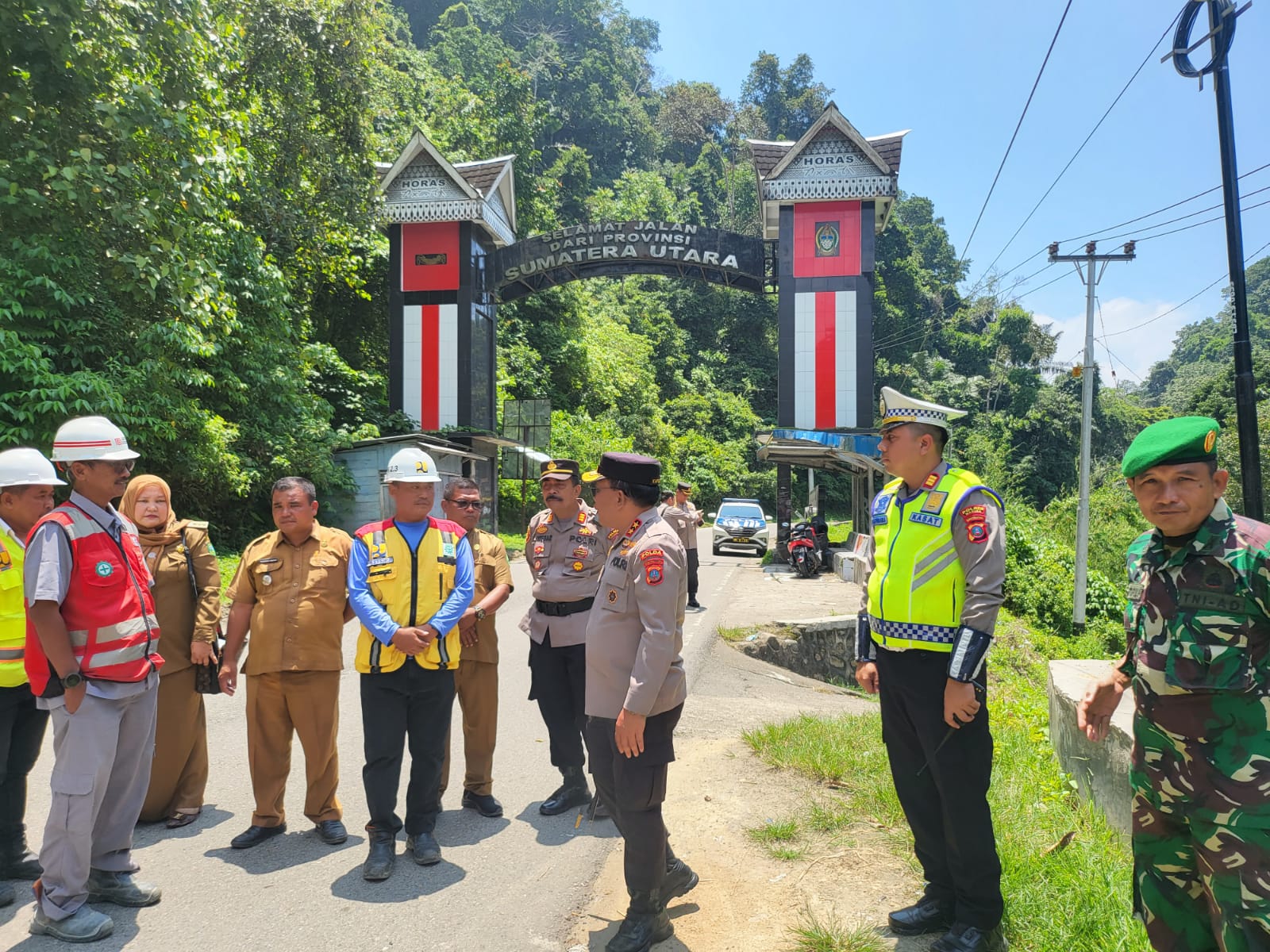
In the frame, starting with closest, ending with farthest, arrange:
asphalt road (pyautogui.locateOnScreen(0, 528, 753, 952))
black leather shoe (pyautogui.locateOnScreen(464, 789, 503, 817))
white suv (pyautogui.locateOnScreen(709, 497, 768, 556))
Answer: asphalt road (pyautogui.locateOnScreen(0, 528, 753, 952)), black leather shoe (pyautogui.locateOnScreen(464, 789, 503, 817)), white suv (pyautogui.locateOnScreen(709, 497, 768, 556))

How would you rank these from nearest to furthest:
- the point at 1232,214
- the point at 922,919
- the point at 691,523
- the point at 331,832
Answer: the point at 922,919
the point at 331,832
the point at 1232,214
the point at 691,523

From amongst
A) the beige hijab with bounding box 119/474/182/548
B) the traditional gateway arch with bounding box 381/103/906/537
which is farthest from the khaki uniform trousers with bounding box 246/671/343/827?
the traditional gateway arch with bounding box 381/103/906/537

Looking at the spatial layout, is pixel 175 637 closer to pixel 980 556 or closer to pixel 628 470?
pixel 628 470

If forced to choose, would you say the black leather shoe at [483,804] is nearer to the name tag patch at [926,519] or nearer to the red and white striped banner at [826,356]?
the name tag patch at [926,519]

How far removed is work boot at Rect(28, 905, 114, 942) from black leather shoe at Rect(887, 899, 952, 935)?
303cm

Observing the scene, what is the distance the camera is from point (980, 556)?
3.03 m

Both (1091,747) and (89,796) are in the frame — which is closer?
(89,796)

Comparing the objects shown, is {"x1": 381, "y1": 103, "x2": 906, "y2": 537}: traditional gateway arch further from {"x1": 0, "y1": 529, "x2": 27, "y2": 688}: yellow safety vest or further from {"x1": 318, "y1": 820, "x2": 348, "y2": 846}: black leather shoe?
{"x1": 0, "y1": 529, "x2": 27, "y2": 688}: yellow safety vest

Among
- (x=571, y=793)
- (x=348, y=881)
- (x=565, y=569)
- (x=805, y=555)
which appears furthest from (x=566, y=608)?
(x=805, y=555)

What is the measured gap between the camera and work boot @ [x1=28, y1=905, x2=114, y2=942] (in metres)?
3.21

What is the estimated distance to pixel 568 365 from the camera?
105 feet

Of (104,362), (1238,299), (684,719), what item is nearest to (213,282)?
(104,362)

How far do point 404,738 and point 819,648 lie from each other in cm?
825

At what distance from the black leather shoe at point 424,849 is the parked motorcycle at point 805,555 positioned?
47.1 feet
